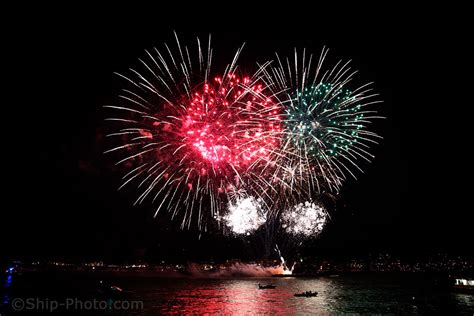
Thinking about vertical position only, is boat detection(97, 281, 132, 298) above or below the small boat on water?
above

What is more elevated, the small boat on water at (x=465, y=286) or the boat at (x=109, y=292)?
the boat at (x=109, y=292)

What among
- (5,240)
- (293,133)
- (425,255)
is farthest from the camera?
(425,255)

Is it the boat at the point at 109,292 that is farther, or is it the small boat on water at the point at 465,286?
the small boat on water at the point at 465,286

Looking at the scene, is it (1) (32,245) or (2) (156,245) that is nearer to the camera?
(1) (32,245)

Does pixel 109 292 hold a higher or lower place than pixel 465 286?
higher

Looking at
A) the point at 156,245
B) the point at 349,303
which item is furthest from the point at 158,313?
the point at 156,245

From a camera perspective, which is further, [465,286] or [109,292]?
[465,286]

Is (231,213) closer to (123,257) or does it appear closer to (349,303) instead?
(349,303)

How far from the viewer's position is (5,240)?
195ft

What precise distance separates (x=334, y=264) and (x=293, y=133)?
5099 inches

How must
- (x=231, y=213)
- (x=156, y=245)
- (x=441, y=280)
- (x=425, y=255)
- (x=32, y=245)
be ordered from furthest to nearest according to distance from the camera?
(x=156, y=245), (x=425, y=255), (x=32, y=245), (x=441, y=280), (x=231, y=213)

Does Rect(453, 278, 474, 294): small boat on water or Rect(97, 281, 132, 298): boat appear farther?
Rect(453, 278, 474, 294): small boat on water

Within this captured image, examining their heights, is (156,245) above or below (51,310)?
above

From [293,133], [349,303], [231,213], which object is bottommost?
[349,303]
